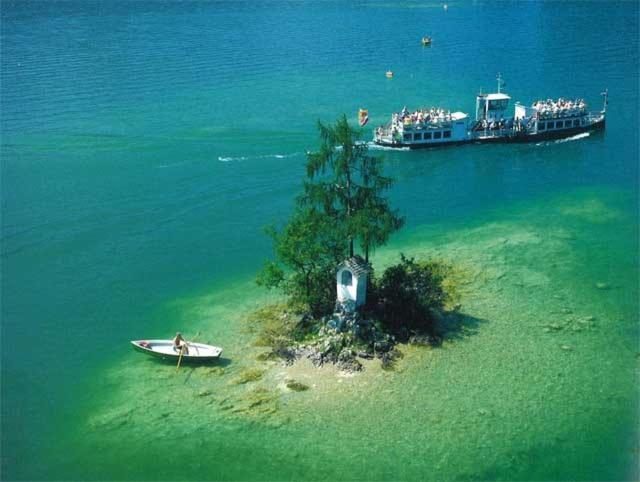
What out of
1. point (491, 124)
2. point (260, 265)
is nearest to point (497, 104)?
point (491, 124)

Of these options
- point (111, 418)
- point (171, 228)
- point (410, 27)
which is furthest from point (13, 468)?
point (410, 27)

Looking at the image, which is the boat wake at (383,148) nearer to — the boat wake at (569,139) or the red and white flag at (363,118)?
the red and white flag at (363,118)

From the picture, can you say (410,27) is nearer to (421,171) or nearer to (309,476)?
(421,171)

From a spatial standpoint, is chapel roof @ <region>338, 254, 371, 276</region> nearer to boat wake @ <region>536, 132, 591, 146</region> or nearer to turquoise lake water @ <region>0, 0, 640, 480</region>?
turquoise lake water @ <region>0, 0, 640, 480</region>

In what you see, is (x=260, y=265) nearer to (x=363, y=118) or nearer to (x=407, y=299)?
(x=407, y=299)

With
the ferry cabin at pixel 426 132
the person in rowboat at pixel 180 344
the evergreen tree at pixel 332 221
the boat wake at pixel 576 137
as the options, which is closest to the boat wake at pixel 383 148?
the ferry cabin at pixel 426 132

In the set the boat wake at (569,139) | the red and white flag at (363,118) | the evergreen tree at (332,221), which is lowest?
the evergreen tree at (332,221)
